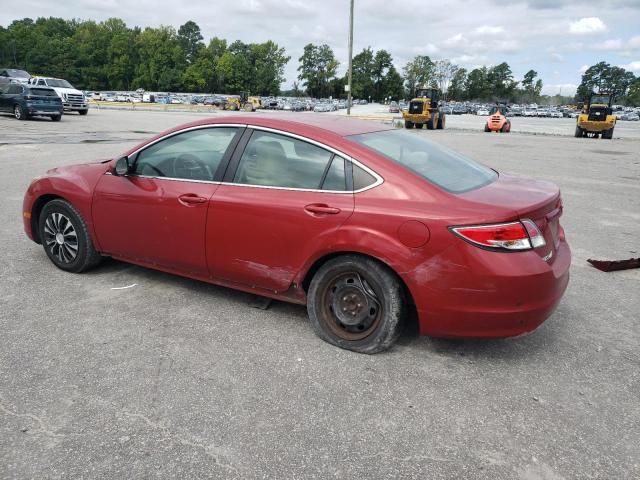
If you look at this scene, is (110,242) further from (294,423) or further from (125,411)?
(294,423)

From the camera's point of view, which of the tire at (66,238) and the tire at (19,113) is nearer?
the tire at (66,238)

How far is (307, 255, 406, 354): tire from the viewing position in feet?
10.7

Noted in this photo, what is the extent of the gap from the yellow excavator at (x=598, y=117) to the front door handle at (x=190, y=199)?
28.7 m

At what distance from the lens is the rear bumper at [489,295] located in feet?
9.84

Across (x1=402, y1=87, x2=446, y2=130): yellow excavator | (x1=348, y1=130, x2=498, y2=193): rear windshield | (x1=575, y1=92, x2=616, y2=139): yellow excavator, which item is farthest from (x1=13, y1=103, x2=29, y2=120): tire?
(x1=575, y1=92, x2=616, y2=139): yellow excavator

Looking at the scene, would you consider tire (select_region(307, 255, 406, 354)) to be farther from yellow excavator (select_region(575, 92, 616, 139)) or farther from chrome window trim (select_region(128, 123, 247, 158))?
yellow excavator (select_region(575, 92, 616, 139))

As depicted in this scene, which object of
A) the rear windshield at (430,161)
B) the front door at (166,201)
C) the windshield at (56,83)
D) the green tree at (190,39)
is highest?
the green tree at (190,39)

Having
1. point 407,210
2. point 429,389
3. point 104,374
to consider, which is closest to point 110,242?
point 104,374

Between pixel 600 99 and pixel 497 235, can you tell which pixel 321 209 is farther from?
pixel 600 99

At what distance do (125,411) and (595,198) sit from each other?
351 inches

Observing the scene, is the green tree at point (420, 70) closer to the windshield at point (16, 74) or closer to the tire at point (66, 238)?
the windshield at point (16, 74)

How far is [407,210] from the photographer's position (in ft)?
10.4

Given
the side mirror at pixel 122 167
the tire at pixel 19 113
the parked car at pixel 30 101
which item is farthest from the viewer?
the tire at pixel 19 113

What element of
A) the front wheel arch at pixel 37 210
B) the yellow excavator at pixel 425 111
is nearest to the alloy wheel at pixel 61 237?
the front wheel arch at pixel 37 210
